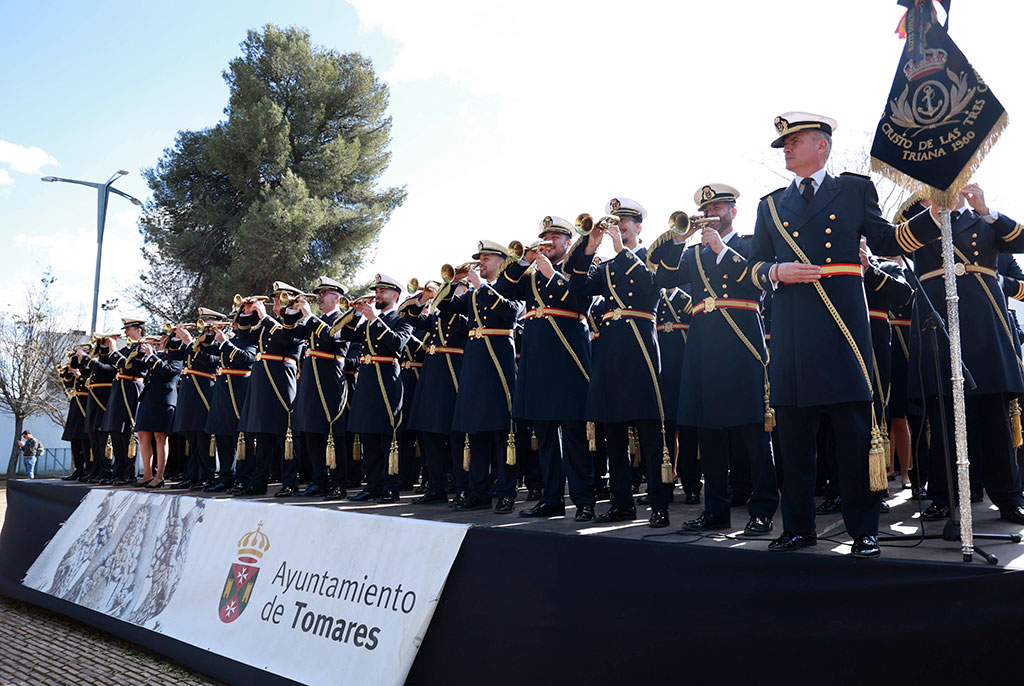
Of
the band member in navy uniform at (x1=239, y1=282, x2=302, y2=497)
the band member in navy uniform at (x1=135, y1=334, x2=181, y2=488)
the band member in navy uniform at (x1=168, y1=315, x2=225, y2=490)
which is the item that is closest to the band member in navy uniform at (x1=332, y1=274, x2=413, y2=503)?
the band member in navy uniform at (x1=239, y1=282, x2=302, y2=497)

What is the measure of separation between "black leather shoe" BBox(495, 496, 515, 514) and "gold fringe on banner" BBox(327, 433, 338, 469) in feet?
7.50

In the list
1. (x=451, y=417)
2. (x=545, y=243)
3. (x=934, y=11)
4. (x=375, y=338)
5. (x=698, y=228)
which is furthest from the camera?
(x=375, y=338)

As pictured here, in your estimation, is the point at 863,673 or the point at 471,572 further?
the point at 471,572

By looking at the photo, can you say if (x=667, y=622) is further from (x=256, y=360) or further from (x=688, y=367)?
(x=256, y=360)

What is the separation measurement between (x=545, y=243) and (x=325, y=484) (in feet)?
11.3

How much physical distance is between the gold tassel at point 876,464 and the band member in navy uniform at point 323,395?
5.02 metres

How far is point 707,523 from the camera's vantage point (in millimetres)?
4176

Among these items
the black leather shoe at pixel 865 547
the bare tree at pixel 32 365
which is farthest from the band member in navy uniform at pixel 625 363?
→ the bare tree at pixel 32 365

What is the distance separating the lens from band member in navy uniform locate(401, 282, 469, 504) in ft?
→ 21.1

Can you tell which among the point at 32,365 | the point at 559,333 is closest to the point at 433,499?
the point at 559,333

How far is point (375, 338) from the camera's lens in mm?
7121

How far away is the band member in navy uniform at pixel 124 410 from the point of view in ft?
31.9

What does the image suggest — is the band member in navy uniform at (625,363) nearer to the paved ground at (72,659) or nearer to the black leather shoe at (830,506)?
the black leather shoe at (830,506)

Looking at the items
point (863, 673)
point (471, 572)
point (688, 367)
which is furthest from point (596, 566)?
point (688, 367)
